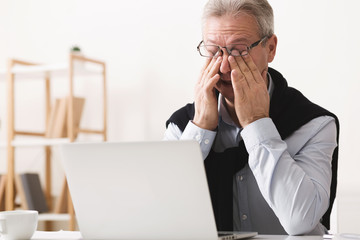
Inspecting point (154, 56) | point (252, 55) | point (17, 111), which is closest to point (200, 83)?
point (252, 55)

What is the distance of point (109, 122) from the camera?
3.64 metres

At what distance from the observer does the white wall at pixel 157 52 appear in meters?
2.97

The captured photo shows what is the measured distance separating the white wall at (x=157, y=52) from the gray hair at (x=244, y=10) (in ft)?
4.58

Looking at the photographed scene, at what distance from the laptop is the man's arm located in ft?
0.95

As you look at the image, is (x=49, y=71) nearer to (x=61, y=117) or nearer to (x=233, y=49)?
(x=61, y=117)

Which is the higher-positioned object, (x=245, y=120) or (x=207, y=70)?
(x=207, y=70)

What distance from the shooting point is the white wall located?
2.97 meters

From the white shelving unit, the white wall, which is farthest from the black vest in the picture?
the white shelving unit

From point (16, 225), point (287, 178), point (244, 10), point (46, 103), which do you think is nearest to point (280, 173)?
point (287, 178)

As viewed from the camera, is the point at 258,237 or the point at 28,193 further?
the point at 28,193

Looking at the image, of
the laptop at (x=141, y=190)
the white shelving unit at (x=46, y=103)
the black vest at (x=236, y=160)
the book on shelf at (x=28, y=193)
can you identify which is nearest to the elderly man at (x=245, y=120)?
the black vest at (x=236, y=160)

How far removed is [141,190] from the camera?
3.76 ft

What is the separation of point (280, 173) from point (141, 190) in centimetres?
46

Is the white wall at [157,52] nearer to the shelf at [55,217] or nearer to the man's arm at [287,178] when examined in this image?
the shelf at [55,217]
